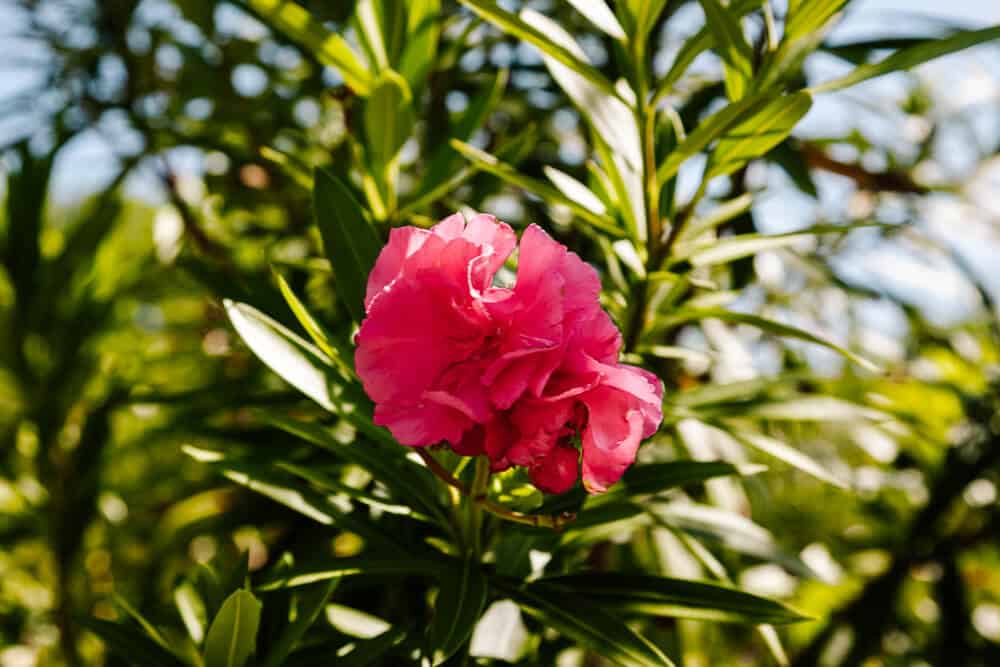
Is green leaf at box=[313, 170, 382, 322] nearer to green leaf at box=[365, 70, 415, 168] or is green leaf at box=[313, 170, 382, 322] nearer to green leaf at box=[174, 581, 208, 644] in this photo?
green leaf at box=[365, 70, 415, 168]

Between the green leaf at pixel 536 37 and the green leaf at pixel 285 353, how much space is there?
32 centimetres

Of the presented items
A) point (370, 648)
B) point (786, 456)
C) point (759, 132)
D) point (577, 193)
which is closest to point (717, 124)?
point (759, 132)

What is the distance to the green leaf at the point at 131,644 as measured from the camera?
787 millimetres

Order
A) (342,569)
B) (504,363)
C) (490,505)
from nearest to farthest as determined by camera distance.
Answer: (504,363) < (490,505) < (342,569)

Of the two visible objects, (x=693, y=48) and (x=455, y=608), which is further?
(x=693, y=48)

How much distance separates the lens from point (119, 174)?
1.47m

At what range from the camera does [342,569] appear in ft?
2.45

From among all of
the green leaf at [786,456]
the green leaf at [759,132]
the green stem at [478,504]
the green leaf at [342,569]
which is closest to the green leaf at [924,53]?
the green leaf at [759,132]

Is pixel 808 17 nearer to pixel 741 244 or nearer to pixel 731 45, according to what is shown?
pixel 731 45

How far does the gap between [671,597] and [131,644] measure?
1.64 feet

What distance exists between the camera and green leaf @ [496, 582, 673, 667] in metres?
0.70

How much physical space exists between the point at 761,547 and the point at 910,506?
1108 millimetres

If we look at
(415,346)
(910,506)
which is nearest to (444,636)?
(415,346)

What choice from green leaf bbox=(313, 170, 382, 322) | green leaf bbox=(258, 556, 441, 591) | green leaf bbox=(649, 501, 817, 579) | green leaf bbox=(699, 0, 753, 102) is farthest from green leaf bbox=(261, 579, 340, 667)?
green leaf bbox=(699, 0, 753, 102)
